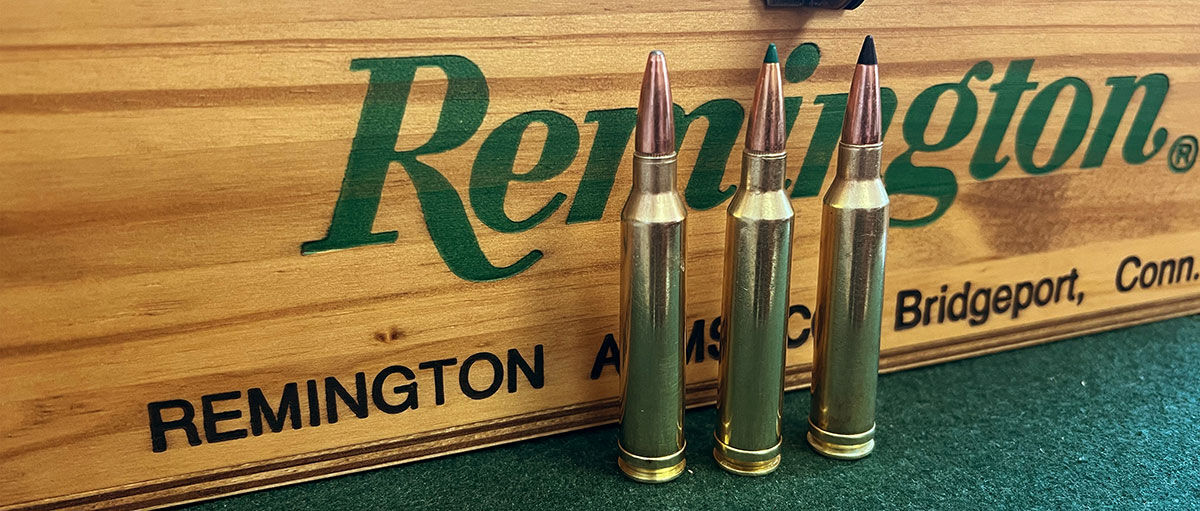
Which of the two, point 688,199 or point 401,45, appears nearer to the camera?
point 401,45

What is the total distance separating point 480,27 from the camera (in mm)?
857

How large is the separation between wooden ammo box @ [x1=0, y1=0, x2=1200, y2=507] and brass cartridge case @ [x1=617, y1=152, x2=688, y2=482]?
0.10 metres

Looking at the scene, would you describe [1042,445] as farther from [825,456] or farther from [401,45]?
[401,45]

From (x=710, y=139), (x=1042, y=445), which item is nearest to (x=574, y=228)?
(x=710, y=139)

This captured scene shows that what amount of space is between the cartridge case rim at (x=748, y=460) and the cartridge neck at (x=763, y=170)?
0.89ft

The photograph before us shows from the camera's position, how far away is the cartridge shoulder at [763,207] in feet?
2.79

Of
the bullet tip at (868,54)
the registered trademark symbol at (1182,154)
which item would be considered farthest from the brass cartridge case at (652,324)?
the registered trademark symbol at (1182,154)

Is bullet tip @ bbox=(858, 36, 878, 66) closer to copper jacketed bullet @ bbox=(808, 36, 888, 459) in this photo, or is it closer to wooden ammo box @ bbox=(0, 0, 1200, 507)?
copper jacketed bullet @ bbox=(808, 36, 888, 459)

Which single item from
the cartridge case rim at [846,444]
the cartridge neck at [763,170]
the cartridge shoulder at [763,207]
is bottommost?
the cartridge case rim at [846,444]

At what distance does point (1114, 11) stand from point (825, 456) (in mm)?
658

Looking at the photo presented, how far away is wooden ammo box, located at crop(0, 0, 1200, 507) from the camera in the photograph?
2.60 feet

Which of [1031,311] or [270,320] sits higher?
[270,320]

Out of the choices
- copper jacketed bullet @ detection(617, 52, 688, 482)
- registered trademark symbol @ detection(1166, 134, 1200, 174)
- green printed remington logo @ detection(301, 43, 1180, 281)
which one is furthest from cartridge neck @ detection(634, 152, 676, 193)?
registered trademark symbol @ detection(1166, 134, 1200, 174)

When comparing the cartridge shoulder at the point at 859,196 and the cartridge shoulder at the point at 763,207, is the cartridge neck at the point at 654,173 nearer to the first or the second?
the cartridge shoulder at the point at 763,207
